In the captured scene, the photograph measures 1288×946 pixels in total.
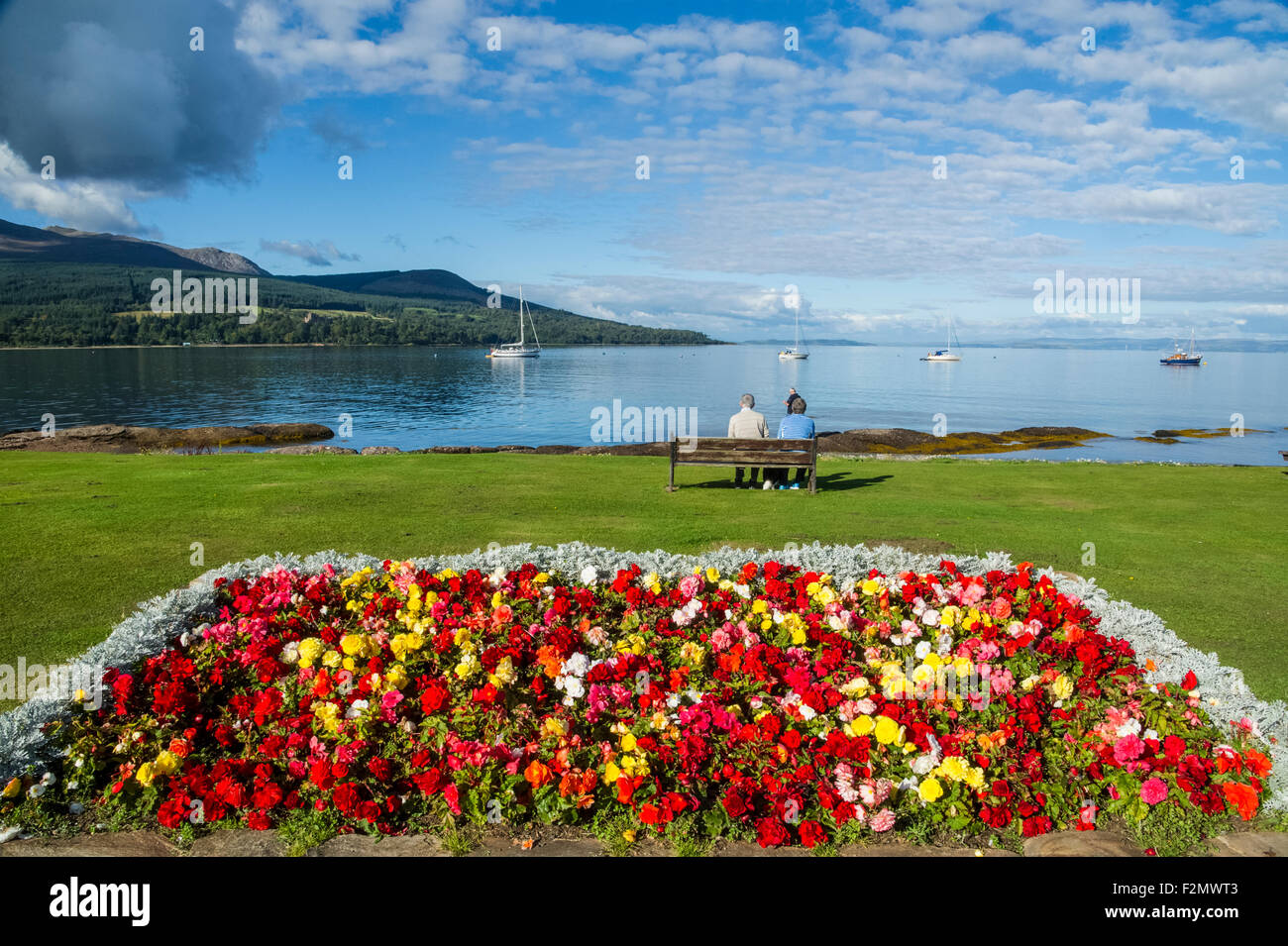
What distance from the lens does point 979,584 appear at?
6.54 meters

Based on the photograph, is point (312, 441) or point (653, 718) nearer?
point (653, 718)

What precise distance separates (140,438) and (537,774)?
39.2 m

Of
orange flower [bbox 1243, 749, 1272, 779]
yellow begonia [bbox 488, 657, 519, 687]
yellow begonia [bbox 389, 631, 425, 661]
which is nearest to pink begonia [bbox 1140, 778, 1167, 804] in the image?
orange flower [bbox 1243, 749, 1272, 779]

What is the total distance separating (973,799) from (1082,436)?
4502 cm

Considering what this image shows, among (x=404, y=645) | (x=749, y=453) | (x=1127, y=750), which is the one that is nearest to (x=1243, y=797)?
(x=1127, y=750)

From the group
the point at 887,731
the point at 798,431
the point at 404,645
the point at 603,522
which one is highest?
the point at 798,431

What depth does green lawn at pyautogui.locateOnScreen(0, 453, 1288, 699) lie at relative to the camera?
7.56 m

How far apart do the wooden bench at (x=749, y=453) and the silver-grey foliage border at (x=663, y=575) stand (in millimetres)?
4738

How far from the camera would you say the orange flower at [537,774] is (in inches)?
172

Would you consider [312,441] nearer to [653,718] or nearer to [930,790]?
[653,718]

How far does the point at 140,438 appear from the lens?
1437 inches

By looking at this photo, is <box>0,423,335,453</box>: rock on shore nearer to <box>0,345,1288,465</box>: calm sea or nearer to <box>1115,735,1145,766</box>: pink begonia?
<box>0,345,1288,465</box>: calm sea

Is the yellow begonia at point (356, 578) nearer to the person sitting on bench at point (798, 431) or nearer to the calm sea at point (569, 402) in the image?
the person sitting on bench at point (798, 431)
